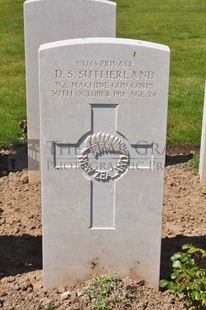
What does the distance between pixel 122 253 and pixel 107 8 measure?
2594 mm

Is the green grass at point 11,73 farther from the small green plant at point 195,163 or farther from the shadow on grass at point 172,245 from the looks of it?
the shadow on grass at point 172,245

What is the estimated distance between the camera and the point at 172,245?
5.38 m

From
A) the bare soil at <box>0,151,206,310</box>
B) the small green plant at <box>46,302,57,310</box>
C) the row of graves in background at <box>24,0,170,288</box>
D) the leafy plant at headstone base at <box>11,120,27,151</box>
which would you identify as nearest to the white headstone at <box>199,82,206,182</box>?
the bare soil at <box>0,151,206,310</box>

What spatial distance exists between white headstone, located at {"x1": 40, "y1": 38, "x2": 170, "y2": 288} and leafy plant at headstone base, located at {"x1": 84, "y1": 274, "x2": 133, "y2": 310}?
136 mm

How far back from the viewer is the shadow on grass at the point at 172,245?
197 inches

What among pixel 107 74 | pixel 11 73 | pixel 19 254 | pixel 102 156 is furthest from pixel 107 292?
pixel 11 73

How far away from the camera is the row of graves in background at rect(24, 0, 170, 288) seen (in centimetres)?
419

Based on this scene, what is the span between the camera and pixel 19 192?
6.53 m

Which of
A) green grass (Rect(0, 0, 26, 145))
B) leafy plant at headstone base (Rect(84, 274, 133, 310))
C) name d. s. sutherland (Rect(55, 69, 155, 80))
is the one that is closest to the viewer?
name d. s. sutherland (Rect(55, 69, 155, 80))

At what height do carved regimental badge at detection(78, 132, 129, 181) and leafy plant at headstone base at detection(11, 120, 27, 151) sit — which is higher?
carved regimental badge at detection(78, 132, 129, 181)

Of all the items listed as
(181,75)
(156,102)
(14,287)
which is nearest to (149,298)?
(14,287)

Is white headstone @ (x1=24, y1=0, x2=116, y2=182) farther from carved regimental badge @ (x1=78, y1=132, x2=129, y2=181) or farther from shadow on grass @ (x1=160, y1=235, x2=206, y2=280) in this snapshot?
carved regimental badge @ (x1=78, y1=132, x2=129, y2=181)

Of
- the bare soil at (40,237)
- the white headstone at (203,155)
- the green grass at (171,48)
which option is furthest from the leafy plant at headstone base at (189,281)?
the green grass at (171,48)

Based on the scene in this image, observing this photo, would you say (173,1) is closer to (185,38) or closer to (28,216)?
(185,38)
